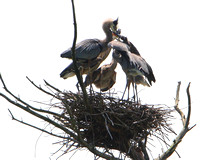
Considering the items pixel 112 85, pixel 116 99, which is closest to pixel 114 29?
pixel 112 85

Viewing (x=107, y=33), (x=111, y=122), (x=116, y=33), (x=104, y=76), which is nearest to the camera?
(x=111, y=122)

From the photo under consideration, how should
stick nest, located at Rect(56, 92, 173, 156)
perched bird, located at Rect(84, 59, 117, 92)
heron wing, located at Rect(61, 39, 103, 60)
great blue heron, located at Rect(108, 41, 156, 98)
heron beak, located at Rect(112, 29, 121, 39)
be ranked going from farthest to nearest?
heron beak, located at Rect(112, 29, 121, 39), heron wing, located at Rect(61, 39, 103, 60), perched bird, located at Rect(84, 59, 117, 92), great blue heron, located at Rect(108, 41, 156, 98), stick nest, located at Rect(56, 92, 173, 156)

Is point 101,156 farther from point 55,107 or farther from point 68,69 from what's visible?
point 68,69

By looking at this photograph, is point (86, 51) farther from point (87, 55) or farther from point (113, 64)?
point (113, 64)

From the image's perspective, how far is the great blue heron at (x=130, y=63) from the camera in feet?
21.9

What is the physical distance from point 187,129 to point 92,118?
129cm

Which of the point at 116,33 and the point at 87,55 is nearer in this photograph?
the point at 87,55

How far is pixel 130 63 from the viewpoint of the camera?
6.60 meters

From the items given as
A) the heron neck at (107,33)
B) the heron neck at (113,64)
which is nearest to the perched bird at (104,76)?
the heron neck at (113,64)

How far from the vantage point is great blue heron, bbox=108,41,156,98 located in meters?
6.68

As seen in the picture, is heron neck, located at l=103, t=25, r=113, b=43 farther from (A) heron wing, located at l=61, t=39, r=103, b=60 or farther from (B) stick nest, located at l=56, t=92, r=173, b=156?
(B) stick nest, located at l=56, t=92, r=173, b=156

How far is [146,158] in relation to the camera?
5586 millimetres

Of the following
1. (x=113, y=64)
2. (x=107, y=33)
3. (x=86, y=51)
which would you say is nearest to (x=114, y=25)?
(x=107, y=33)

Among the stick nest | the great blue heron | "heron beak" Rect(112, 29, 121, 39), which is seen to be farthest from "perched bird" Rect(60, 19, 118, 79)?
the stick nest
